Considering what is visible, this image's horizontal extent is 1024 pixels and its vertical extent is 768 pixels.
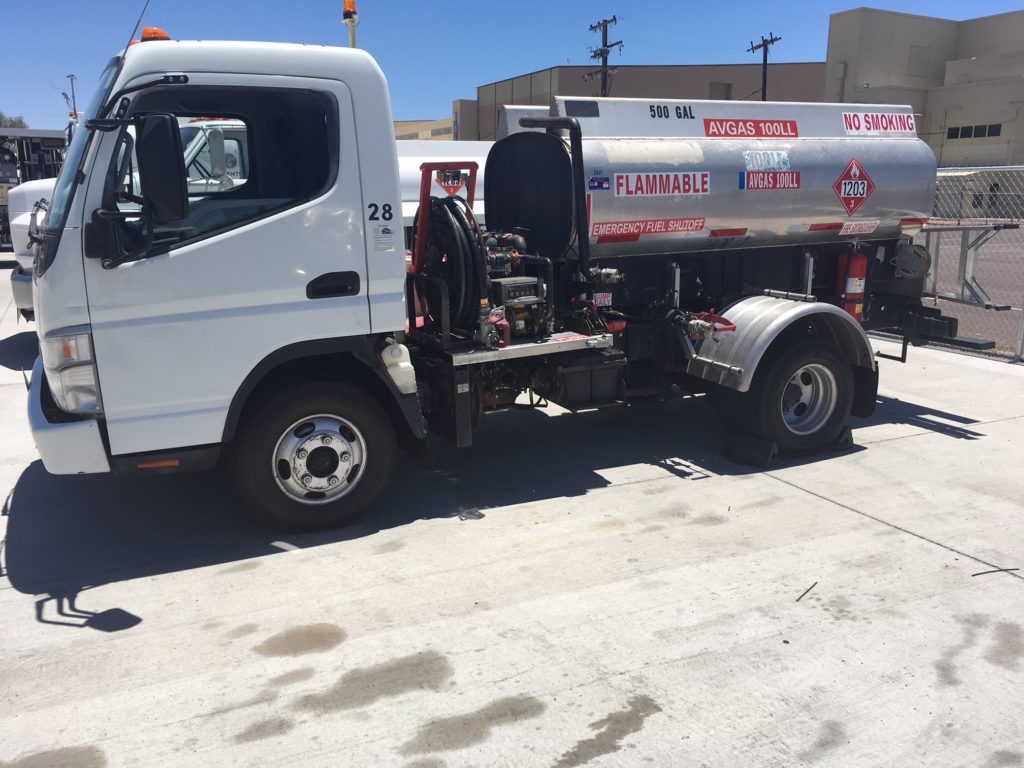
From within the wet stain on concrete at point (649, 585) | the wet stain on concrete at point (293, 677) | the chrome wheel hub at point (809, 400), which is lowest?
the wet stain on concrete at point (293, 677)

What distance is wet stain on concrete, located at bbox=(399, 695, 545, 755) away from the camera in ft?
10.1

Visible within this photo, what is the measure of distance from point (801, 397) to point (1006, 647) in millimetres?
3065

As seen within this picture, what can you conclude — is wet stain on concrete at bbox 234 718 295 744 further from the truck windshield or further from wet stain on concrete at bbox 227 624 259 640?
the truck windshield

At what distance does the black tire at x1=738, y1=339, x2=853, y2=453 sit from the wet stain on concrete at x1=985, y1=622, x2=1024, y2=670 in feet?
8.32

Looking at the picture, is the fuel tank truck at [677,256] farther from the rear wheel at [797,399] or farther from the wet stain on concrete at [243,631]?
the wet stain on concrete at [243,631]

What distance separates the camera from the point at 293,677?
11.5ft

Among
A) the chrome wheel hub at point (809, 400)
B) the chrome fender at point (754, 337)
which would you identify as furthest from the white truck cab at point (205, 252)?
the chrome wheel hub at point (809, 400)

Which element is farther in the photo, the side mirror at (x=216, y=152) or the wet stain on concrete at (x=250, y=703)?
the side mirror at (x=216, y=152)

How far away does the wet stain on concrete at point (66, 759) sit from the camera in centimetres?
298

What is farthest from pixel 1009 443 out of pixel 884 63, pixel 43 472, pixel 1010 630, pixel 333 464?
pixel 884 63

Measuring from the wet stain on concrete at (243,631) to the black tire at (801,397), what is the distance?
13.0 feet

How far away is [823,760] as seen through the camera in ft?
9.82

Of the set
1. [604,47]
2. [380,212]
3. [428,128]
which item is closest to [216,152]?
[380,212]

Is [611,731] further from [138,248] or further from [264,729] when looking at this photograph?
[138,248]
